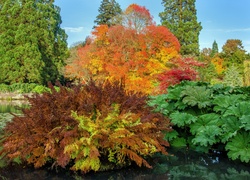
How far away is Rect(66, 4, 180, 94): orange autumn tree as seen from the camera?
1609 centimetres

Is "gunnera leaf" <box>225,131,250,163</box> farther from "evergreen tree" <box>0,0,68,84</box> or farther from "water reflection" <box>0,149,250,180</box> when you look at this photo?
"evergreen tree" <box>0,0,68,84</box>

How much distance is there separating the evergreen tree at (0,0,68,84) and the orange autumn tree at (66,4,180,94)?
1174cm

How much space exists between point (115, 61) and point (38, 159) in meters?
14.9

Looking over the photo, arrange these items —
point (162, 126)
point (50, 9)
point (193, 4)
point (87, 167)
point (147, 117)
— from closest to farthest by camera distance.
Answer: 1. point (87, 167)
2. point (147, 117)
3. point (162, 126)
4. point (193, 4)
5. point (50, 9)

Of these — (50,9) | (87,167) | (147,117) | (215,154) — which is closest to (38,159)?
(87,167)

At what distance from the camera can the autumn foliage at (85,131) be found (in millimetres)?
3393

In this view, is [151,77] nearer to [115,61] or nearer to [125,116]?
[115,61]

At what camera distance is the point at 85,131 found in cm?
343

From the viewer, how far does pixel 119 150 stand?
3.52 m

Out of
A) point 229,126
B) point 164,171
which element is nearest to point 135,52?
point 229,126

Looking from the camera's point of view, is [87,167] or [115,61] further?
[115,61]

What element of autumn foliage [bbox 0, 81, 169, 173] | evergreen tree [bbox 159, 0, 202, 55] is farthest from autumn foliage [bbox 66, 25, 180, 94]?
evergreen tree [bbox 159, 0, 202, 55]

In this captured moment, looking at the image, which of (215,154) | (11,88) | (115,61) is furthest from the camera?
(11,88)

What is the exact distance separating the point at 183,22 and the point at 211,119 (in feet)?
88.2
